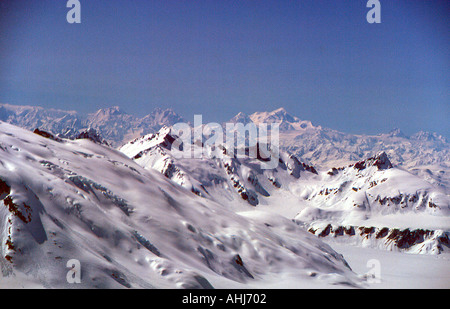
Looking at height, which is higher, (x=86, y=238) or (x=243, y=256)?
(x=86, y=238)

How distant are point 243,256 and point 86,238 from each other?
47.1m

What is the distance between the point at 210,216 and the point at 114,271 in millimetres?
62500

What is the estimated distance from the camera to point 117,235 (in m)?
55.1

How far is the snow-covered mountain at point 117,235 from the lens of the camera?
124 feet

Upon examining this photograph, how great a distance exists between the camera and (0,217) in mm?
38062

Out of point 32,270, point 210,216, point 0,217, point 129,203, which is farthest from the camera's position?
point 210,216

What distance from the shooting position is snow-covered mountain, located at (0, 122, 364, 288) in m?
37.7

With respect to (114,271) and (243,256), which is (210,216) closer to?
(243,256)
